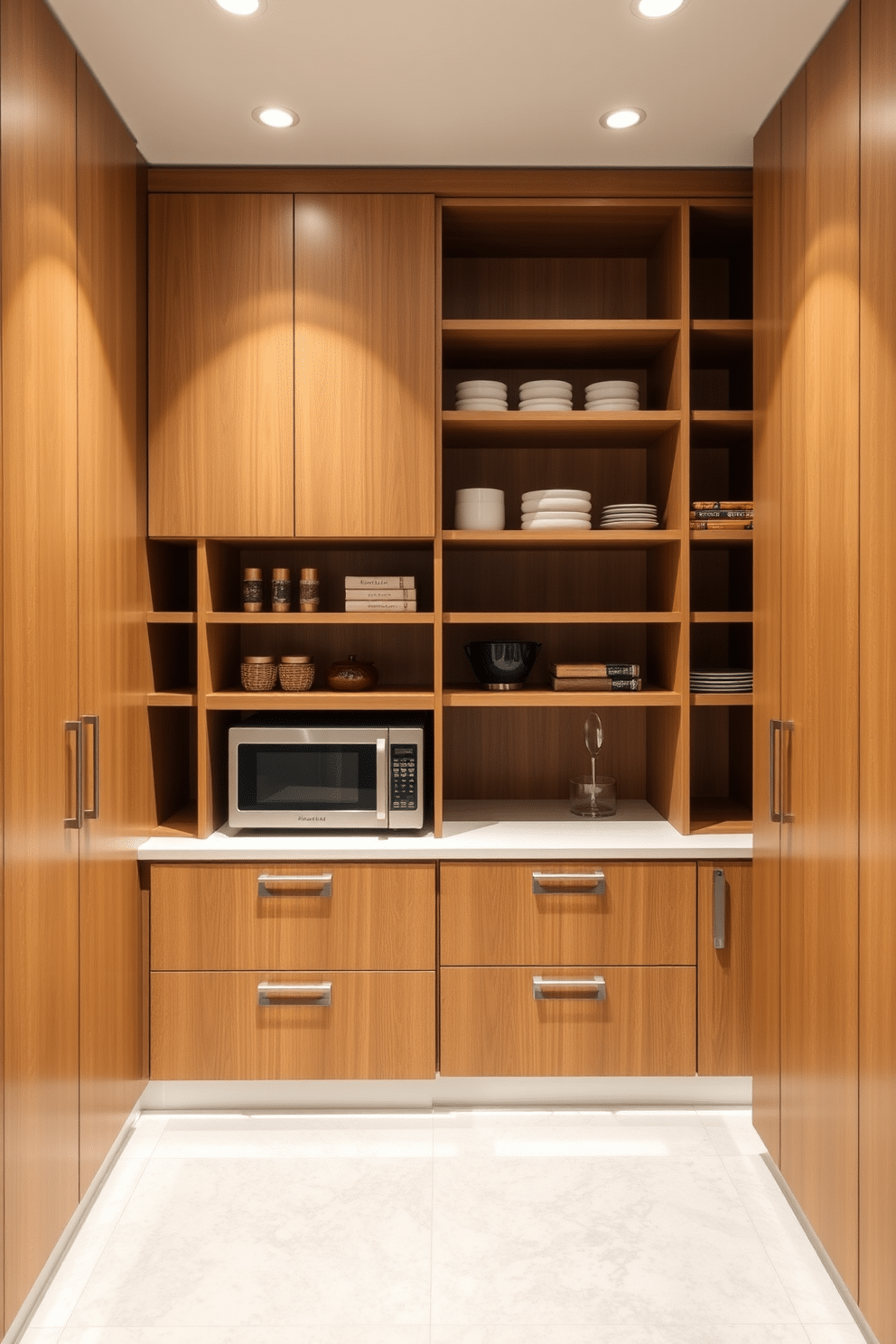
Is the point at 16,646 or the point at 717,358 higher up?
the point at 717,358

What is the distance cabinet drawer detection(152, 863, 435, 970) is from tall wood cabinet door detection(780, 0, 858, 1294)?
3.05 feet

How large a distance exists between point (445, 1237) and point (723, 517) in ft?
6.18

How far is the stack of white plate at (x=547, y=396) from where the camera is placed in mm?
2648

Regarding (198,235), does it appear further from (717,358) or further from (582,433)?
(717,358)

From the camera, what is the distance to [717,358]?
2.89 meters

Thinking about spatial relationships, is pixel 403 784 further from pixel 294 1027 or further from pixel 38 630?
pixel 38 630

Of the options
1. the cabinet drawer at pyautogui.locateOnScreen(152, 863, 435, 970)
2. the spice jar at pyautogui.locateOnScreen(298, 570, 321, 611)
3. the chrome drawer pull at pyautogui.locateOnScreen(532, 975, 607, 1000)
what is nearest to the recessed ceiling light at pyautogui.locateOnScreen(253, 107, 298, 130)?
the spice jar at pyautogui.locateOnScreen(298, 570, 321, 611)

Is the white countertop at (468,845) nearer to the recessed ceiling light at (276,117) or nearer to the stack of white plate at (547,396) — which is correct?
the stack of white plate at (547,396)

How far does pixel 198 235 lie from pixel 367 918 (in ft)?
6.09

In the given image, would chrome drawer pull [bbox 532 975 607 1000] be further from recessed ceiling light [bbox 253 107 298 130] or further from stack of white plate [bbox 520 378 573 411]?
recessed ceiling light [bbox 253 107 298 130]

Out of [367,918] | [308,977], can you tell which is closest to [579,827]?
[367,918]

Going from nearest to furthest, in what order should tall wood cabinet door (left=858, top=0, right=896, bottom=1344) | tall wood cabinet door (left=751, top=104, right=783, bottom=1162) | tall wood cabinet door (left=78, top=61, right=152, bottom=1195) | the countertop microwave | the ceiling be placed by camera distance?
tall wood cabinet door (left=858, top=0, right=896, bottom=1344) → the ceiling → tall wood cabinet door (left=78, top=61, right=152, bottom=1195) → tall wood cabinet door (left=751, top=104, right=783, bottom=1162) → the countertop microwave

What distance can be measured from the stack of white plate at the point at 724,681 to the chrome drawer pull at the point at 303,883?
1133 millimetres

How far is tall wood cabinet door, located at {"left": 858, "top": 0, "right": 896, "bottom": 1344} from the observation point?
1.62 m
